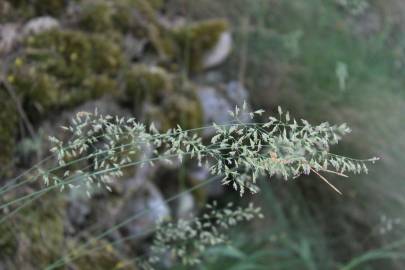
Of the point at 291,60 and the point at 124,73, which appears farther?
the point at 291,60

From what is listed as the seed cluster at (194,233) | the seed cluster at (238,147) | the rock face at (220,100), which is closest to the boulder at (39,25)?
the rock face at (220,100)

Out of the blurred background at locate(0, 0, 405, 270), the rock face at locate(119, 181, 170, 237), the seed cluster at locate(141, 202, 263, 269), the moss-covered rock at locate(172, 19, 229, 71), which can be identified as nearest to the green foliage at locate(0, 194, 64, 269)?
the blurred background at locate(0, 0, 405, 270)

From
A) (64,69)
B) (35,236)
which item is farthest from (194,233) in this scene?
(64,69)

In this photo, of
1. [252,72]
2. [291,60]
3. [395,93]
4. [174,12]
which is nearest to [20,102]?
[174,12]

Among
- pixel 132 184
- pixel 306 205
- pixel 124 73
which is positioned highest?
pixel 124 73

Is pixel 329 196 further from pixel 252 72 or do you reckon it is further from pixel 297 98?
pixel 252 72

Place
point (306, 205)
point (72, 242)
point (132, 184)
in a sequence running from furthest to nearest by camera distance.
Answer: point (306, 205), point (132, 184), point (72, 242)

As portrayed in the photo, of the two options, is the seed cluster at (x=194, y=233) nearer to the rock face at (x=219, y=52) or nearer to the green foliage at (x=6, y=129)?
the green foliage at (x=6, y=129)

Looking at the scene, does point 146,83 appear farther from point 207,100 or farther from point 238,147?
point 238,147
